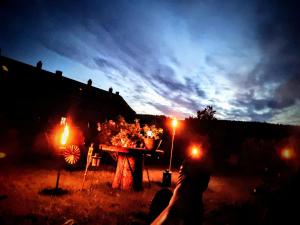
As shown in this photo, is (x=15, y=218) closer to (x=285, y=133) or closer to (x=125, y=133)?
(x=125, y=133)

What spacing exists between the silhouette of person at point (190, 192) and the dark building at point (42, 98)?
19221mm

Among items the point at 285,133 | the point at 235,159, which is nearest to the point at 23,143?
the point at 235,159

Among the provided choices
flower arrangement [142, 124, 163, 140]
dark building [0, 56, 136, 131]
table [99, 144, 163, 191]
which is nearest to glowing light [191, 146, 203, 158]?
table [99, 144, 163, 191]

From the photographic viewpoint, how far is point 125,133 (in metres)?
9.66

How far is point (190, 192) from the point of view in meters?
1.91

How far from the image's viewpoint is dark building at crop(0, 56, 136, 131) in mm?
19688

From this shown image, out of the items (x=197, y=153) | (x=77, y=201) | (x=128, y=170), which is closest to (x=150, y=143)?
(x=128, y=170)

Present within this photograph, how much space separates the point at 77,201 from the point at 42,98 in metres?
18.0

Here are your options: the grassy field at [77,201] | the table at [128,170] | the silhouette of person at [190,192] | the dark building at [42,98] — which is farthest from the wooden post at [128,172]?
the dark building at [42,98]

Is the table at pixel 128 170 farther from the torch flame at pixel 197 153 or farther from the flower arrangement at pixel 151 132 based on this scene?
the torch flame at pixel 197 153

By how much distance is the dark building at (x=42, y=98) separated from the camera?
64.6ft

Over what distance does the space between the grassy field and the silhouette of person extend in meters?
2.91

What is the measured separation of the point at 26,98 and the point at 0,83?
2384 mm

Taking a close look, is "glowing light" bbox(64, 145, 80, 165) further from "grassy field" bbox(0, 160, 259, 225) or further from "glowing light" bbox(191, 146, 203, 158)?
"glowing light" bbox(191, 146, 203, 158)
